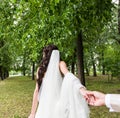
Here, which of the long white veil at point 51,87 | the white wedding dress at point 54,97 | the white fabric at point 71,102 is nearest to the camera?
the white fabric at point 71,102

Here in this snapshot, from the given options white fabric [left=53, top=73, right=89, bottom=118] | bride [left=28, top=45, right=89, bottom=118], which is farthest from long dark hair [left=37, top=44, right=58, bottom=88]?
white fabric [left=53, top=73, right=89, bottom=118]

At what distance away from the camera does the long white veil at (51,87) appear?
21.4 ft

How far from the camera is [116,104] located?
5.35 ft

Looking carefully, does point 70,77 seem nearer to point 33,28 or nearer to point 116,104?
point 116,104

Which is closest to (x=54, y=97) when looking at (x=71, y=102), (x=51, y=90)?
(x=51, y=90)

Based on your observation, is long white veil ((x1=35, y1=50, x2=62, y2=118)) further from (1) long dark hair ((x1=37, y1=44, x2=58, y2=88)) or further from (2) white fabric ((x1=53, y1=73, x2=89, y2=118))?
(2) white fabric ((x1=53, y1=73, x2=89, y2=118))

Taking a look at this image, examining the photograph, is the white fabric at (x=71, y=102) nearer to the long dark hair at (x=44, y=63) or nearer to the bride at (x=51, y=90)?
the bride at (x=51, y=90)

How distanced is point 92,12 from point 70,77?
560cm

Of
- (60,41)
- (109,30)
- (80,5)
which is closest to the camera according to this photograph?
(80,5)

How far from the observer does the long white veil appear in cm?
652

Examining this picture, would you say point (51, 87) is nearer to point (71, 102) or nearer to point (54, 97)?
point (54, 97)

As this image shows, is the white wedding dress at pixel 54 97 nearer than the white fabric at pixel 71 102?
No

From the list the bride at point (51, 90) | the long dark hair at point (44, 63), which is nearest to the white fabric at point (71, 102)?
the bride at point (51, 90)

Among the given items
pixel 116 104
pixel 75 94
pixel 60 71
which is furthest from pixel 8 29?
pixel 116 104
